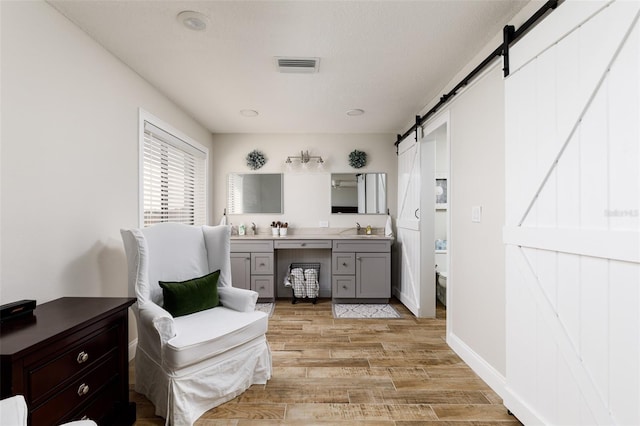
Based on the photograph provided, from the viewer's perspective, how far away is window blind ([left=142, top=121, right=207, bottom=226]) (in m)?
2.87

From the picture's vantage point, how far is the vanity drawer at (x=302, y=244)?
406 cm

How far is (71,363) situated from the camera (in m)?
1.32

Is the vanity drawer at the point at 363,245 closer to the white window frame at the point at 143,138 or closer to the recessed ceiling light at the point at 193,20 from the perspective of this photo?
the white window frame at the point at 143,138

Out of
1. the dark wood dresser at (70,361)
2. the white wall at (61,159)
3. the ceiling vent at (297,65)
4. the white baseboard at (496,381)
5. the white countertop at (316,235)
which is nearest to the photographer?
the dark wood dresser at (70,361)

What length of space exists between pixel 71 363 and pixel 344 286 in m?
3.09

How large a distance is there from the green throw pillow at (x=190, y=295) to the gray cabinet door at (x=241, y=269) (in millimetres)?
1681

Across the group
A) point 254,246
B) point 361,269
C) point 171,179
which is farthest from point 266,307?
point 171,179

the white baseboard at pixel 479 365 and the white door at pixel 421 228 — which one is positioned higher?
the white door at pixel 421 228

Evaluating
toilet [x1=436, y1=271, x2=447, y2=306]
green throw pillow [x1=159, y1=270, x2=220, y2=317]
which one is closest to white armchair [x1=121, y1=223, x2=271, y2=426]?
green throw pillow [x1=159, y1=270, x2=220, y2=317]

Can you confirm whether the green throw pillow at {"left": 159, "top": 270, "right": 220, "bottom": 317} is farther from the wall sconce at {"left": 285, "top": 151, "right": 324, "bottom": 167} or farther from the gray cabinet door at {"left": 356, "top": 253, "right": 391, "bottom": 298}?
the wall sconce at {"left": 285, "top": 151, "right": 324, "bottom": 167}

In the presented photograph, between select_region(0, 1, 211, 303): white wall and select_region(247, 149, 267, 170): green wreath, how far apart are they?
198 cm

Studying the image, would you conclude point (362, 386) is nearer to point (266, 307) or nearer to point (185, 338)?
point (185, 338)

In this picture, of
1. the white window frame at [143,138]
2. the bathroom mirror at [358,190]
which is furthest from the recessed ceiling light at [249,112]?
the bathroom mirror at [358,190]

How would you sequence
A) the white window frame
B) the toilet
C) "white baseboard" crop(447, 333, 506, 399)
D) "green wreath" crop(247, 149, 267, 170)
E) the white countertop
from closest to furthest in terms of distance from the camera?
"white baseboard" crop(447, 333, 506, 399)
the white window frame
the toilet
the white countertop
"green wreath" crop(247, 149, 267, 170)
